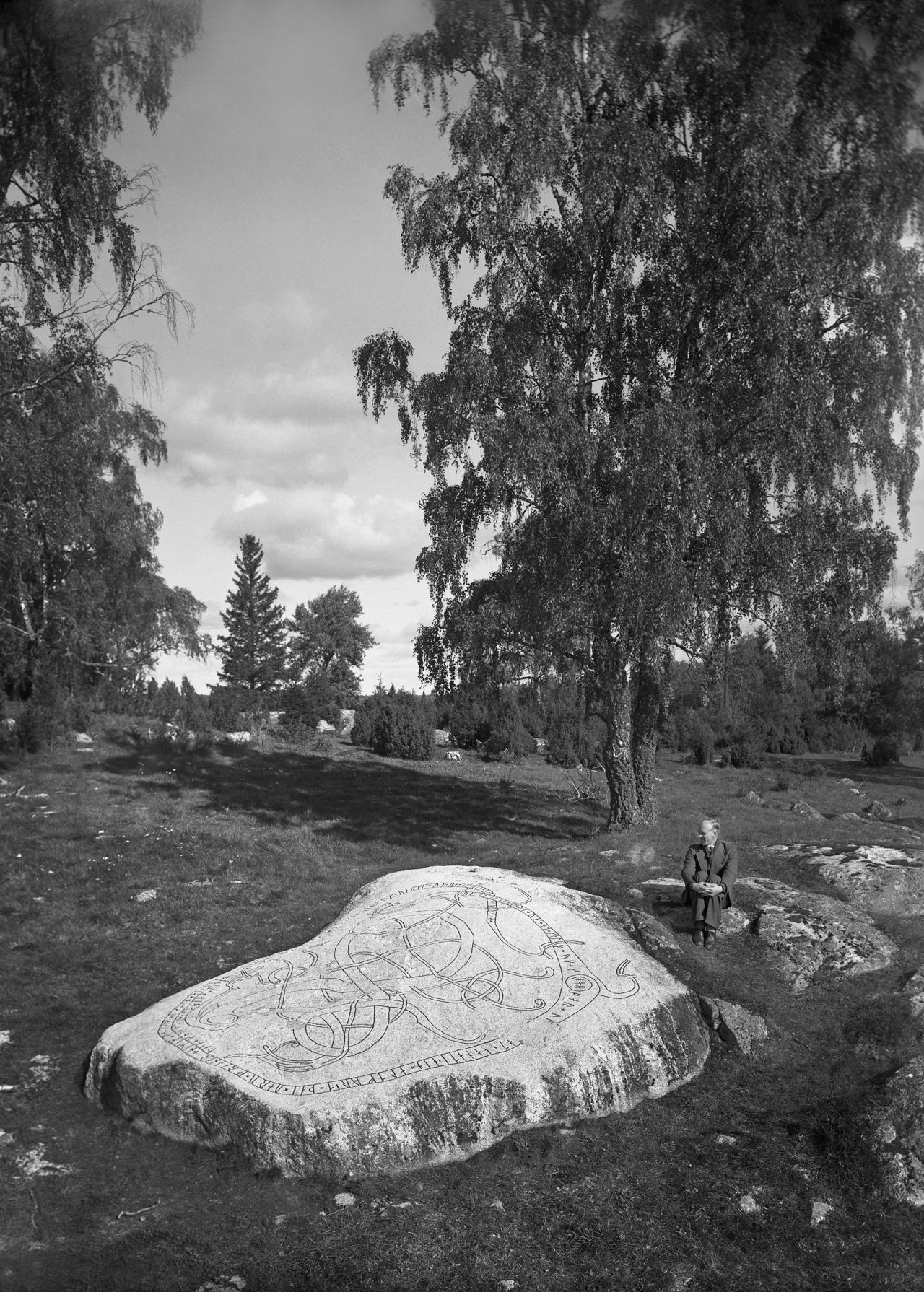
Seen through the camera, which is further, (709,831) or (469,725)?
(469,725)

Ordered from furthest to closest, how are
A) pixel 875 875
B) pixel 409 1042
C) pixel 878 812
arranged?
pixel 878 812 < pixel 875 875 < pixel 409 1042

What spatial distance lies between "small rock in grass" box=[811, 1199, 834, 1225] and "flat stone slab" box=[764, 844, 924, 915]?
6.29 meters

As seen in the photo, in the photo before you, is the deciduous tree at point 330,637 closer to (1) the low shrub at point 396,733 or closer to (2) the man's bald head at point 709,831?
(1) the low shrub at point 396,733

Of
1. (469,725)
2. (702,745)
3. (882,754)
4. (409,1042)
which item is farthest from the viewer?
(882,754)

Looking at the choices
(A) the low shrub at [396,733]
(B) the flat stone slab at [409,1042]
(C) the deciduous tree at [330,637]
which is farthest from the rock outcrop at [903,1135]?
(C) the deciduous tree at [330,637]

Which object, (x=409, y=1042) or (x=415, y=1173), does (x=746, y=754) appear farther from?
(x=415, y=1173)

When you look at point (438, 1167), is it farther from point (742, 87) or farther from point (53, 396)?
point (53, 396)

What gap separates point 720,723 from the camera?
43531mm

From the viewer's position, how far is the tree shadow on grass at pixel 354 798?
59.9ft

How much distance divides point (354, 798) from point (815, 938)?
1348 centimetres

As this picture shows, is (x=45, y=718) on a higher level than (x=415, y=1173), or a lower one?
higher

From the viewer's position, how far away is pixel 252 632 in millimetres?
67188

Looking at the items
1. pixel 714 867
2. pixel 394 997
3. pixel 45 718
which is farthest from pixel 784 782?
pixel 394 997

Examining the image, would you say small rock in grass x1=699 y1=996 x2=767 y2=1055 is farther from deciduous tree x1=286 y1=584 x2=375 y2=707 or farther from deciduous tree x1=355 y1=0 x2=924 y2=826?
deciduous tree x1=286 y1=584 x2=375 y2=707
